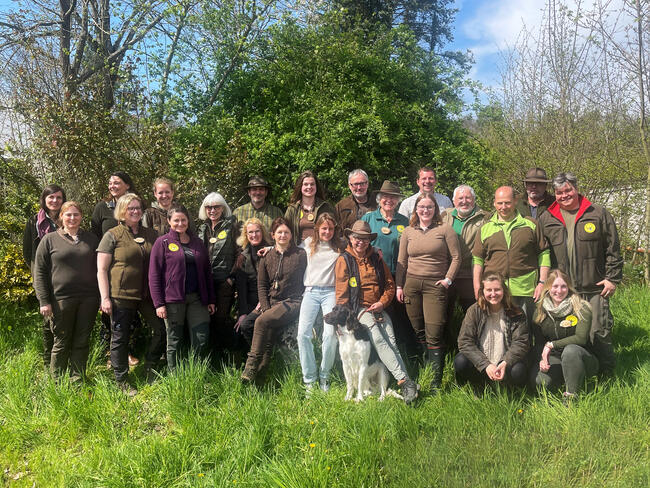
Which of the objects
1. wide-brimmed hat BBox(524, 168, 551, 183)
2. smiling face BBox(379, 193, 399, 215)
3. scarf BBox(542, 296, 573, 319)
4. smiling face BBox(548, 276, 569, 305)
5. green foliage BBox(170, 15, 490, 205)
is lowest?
scarf BBox(542, 296, 573, 319)

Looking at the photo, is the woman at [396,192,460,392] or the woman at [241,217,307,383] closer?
the woman at [396,192,460,392]

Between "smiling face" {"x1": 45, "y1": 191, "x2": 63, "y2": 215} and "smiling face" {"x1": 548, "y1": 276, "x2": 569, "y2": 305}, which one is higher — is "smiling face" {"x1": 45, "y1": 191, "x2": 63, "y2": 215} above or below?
above

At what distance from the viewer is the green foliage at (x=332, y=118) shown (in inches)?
316

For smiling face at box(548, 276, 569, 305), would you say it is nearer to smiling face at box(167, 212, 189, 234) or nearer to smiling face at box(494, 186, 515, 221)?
smiling face at box(494, 186, 515, 221)

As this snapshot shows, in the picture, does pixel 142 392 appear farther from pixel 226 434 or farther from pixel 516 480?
pixel 516 480

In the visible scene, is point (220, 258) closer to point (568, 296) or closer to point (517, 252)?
point (517, 252)

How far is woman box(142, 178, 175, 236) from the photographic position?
208 inches

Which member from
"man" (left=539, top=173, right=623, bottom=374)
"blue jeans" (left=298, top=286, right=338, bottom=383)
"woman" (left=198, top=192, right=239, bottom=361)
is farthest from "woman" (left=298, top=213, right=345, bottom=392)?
"man" (left=539, top=173, right=623, bottom=374)

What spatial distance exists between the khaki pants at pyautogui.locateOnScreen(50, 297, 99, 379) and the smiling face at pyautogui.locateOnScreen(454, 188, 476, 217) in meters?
3.83

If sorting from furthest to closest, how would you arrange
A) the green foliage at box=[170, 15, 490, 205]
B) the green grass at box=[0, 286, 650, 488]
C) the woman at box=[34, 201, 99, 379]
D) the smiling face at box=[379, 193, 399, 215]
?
the green foliage at box=[170, 15, 490, 205] → the smiling face at box=[379, 193, 399, 215] → the woman at box=[34, 201, 99, 379] → the green grass at box=[0, 286, 650, 488]

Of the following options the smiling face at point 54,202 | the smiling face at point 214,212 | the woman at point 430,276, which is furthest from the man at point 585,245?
the smiling face at point 54,202

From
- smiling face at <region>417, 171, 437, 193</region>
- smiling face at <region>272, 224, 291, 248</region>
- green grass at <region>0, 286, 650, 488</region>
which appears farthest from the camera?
smiling face at <region>417, 171, 437, 193</region>

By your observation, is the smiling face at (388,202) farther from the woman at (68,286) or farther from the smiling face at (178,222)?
the woman at (68,286)

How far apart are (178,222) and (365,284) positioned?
6.30 feet
